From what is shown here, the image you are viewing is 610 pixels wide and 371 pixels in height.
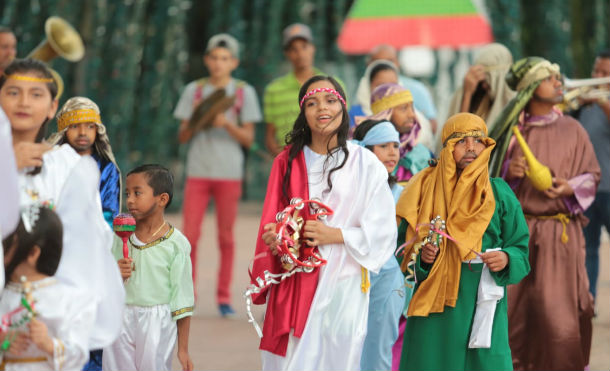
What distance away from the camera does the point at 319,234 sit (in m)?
4.89

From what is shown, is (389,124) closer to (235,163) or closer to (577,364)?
(577,364)

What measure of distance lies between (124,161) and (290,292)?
8.99m

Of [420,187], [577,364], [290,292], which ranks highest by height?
[420,187]

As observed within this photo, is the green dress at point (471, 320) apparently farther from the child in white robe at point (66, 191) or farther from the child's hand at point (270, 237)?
the child in white robe at point (66, 191)

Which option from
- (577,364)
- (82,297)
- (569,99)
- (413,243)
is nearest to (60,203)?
(82,297)

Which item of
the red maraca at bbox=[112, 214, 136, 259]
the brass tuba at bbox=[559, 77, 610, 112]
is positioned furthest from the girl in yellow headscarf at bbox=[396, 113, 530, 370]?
the brass tuba at bbox=[559, 77, 610, 112]

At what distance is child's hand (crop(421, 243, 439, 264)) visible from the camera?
529 centimetres

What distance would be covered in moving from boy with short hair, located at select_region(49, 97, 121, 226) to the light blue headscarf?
1355mm

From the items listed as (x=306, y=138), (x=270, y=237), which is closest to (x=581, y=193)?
(x=306, y=138)

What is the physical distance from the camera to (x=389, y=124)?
20.0ft

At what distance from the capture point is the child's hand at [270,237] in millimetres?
4859

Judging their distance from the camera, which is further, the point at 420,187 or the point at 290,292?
the point at 420,187

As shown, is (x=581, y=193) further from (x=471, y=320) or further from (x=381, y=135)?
(x=471, y=320)

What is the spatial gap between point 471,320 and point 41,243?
89.8 inches
